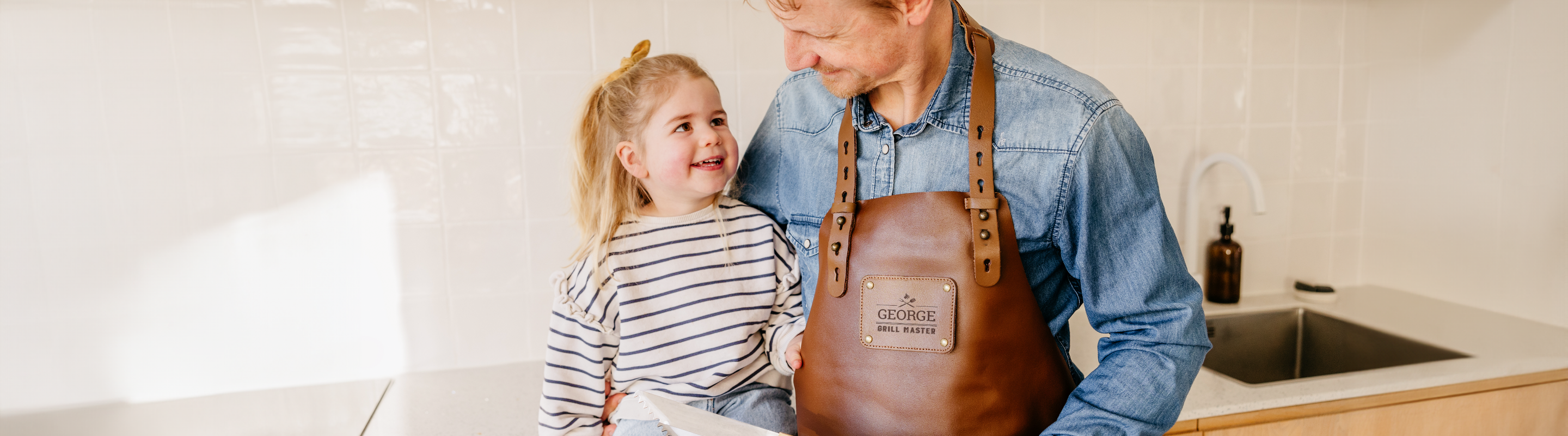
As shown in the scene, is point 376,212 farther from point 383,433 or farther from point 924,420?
point 924,420

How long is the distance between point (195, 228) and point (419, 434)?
1.82 feet

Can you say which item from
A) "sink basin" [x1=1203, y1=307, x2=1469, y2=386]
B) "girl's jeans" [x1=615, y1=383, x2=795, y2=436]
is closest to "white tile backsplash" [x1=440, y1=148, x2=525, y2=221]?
"girl's jeans" [x1=615, y1=383, x2=795, y2=436]

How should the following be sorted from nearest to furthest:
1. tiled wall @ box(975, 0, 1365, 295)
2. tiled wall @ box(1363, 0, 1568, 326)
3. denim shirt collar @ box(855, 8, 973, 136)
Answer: denim shirt collar @ box(855, 8, 973, 136)
tiled wall @ box(1363, 0, 1568, 326)
tiled wall @ box(975, 0, 1365, 295)

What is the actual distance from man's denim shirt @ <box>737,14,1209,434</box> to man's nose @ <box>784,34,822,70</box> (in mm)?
125

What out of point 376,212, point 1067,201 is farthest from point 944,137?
point 376,212

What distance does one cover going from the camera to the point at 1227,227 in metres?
1.83

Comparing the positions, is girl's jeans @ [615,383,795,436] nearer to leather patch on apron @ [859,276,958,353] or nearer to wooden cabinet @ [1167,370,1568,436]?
leather patch on apron @ [859,276,958,353]

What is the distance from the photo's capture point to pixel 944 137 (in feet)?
3.02

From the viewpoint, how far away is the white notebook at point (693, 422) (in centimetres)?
80

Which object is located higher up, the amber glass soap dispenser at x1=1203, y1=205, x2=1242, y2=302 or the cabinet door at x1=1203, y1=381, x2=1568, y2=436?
the amber glass soap dispenser at x1=1203, y1=205, x2=1242, y2=302

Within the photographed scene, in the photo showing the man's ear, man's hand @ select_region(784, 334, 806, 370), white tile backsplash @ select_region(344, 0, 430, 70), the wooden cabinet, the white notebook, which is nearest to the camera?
the white notebook

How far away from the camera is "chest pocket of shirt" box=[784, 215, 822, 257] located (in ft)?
3.50

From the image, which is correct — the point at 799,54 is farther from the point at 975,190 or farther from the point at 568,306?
the point at 568,306

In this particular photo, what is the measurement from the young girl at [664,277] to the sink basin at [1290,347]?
3.52 feet
